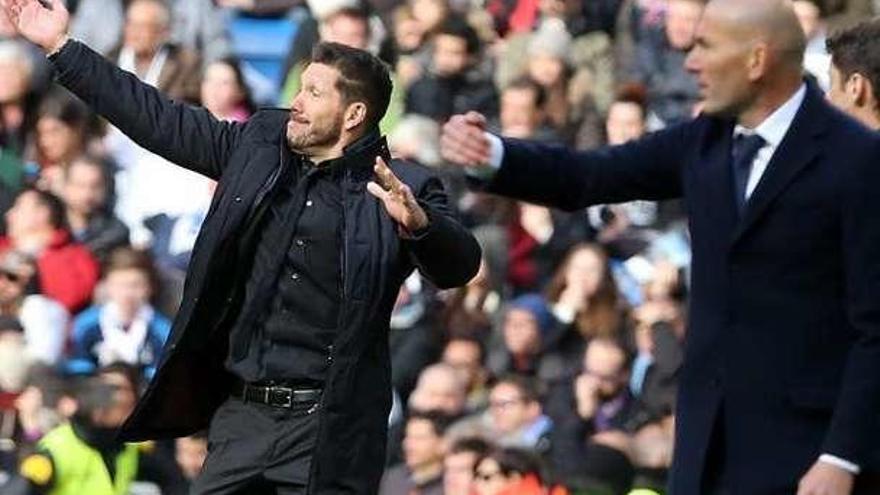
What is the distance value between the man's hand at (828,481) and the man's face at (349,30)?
7.76 m

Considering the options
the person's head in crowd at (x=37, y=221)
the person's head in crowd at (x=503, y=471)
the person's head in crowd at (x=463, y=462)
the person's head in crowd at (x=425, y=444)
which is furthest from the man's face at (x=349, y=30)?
the person's head in crowd at (x=503, y=471)

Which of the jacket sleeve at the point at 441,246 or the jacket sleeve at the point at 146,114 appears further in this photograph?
the jacket sleeve at the point at 146,114

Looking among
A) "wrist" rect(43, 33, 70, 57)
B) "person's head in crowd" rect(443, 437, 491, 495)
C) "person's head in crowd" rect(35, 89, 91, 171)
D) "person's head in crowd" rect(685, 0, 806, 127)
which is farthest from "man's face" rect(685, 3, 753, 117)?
"person's head in crowd" rect(35, 89, 91, 171)

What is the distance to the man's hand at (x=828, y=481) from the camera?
263 inches

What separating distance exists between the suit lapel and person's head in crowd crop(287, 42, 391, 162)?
1.49 meters

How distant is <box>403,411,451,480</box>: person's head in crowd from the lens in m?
12.1

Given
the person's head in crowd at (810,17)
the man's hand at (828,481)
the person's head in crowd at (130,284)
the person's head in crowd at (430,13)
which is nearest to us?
the man's hand at (828,481)

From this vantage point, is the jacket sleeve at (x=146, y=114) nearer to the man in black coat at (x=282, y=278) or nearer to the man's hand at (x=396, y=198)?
the man in black coat at (x=282, y=278)

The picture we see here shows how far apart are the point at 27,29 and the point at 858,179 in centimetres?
239

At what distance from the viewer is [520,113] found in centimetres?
1379

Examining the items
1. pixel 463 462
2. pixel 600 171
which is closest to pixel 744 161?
pixel 600 171

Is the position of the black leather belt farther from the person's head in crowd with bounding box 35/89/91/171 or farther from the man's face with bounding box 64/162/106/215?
the person's head in crowd with bounding box 35/89/91/171

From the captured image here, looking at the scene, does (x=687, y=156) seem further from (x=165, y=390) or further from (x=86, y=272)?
(x=86, y=272)

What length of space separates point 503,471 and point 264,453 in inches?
150
